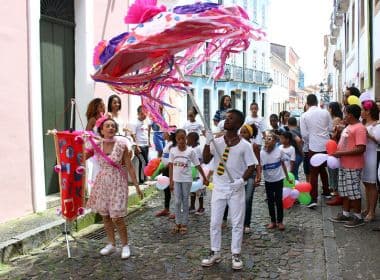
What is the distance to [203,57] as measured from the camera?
5348 mm

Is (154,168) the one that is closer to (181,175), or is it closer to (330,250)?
(181,175)

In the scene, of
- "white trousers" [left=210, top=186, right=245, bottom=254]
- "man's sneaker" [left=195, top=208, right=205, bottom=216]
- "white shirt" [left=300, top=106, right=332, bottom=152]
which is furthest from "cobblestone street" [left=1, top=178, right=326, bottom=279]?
"white shirt" [left=300, top=106, right=332, bottom=152]

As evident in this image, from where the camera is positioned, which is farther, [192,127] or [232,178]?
[192,127]

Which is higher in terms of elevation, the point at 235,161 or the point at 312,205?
the point at 235,161

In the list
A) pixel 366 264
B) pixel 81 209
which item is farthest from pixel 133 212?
pixel 366 264

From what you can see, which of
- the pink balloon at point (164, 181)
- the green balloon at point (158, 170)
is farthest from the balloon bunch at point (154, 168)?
the pink balloon at point (164, 181)

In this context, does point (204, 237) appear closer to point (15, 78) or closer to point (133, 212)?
point (133, 212)

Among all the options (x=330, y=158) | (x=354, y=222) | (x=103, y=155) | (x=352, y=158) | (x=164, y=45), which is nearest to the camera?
(x=164, y=45)

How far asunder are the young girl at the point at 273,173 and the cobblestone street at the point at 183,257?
0.30m

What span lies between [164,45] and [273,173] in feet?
8.50

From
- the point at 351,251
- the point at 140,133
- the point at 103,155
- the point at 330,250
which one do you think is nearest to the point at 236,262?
the point at 330,250

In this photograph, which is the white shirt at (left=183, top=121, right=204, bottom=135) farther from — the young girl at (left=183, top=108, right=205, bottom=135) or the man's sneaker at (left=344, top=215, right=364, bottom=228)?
the man's sneaker at (left=344, top=215, right=364, bottom=228)

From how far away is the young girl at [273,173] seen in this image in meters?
6.25

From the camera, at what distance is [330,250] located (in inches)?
213
